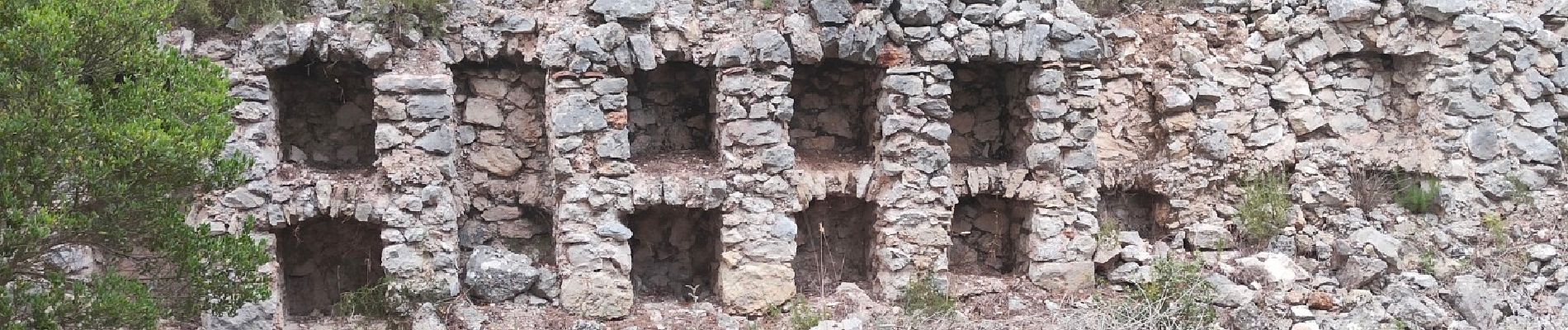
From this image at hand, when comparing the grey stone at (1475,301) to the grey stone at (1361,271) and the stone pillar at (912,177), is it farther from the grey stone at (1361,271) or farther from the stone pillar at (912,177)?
the stone pillar at (912,177)

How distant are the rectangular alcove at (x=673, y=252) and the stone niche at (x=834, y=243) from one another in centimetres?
68

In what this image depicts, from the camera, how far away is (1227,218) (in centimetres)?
993

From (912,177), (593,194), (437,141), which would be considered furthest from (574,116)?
(912,177)

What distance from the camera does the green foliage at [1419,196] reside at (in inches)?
389

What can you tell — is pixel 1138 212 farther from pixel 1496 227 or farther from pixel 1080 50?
pixel 1496 227

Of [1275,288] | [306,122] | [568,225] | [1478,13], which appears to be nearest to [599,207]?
[568,225]

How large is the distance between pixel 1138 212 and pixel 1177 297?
1.59 meters

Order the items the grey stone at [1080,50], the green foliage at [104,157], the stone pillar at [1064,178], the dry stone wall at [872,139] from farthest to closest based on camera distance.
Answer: the stone pillar at [1064,178], the grey stone at [1080,50], the dry stone wall at [872,139], the green foliage at [104,157]

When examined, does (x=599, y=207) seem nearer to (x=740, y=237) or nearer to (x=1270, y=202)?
(x=740, y=237)

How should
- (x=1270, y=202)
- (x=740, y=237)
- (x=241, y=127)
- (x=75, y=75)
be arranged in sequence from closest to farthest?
(x=75, y=75) → (x=241, y=127) → (x=740, y=237) → (x=1270, y=202)

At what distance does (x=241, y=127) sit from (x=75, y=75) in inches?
111

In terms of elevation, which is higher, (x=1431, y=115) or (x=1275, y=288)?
(x=1431, y=115)

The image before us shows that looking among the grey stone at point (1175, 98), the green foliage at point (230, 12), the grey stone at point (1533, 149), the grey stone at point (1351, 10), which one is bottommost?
the grey stone at point (1533, 149)

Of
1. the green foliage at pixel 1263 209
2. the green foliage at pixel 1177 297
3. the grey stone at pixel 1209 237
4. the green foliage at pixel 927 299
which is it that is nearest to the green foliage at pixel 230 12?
the green foliage at pixel 927 299
